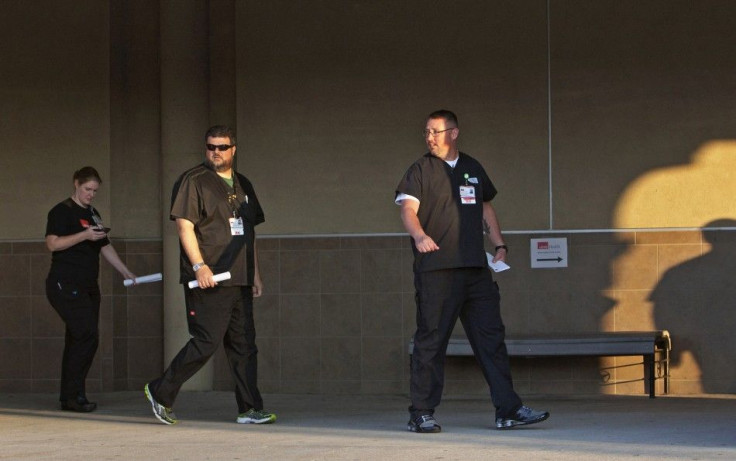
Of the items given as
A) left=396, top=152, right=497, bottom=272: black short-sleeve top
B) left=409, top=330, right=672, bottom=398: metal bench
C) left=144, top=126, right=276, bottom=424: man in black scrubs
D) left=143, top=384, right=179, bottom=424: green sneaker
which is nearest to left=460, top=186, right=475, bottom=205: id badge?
left=396, top=152, right=497, bottom=272: black short-sleeve top

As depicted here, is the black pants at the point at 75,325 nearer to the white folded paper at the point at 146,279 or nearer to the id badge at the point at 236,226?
the white folded paper at the point at 146,279

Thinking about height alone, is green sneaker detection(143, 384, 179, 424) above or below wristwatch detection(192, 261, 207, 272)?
below

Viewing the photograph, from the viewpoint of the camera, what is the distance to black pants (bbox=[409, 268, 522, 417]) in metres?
6.53

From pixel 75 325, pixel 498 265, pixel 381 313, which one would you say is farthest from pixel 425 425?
pixel 381 313

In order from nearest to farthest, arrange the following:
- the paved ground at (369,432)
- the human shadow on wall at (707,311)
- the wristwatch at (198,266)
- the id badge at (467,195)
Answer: the paved ground at (369,432) < the id badge at (467,195) < the wristwatch at (198,266) < the human shadow on wall at (707,311)

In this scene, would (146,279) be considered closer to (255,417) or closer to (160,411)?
(160,411)

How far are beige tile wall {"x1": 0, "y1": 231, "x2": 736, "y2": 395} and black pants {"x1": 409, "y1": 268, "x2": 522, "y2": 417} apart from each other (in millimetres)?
2615

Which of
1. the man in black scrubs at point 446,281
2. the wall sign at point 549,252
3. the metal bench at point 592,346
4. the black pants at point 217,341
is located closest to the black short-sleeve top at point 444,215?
the man in black scrubs at point 446,281

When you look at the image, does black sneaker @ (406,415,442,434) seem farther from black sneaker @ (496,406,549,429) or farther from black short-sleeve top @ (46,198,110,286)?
black short-sleeve top @ (46,198,110,286)

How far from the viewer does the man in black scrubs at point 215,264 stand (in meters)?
6.88

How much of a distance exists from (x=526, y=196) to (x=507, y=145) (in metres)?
0.41

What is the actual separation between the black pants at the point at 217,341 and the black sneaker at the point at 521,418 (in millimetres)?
1455

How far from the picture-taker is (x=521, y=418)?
657cm

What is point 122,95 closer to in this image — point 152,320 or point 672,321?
point 152,320
